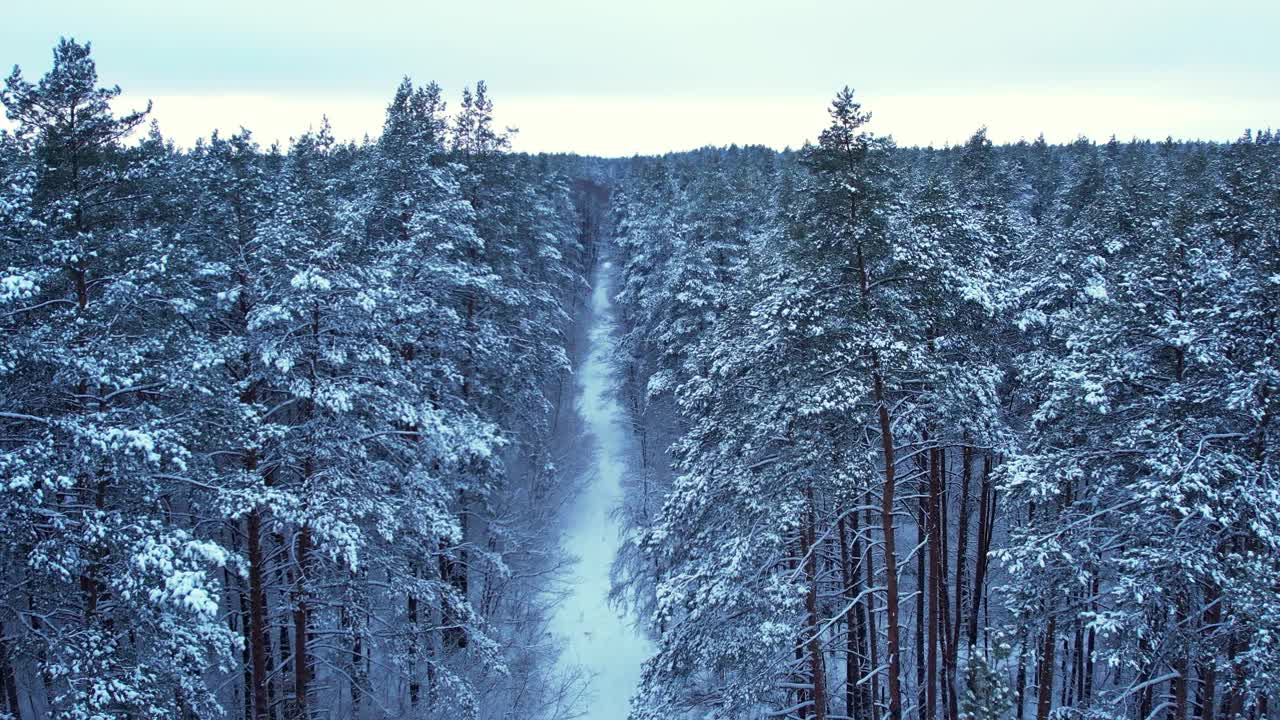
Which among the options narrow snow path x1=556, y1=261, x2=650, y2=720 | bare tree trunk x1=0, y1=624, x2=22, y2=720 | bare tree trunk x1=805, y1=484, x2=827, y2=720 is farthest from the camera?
narrow snow path x1=556, y1=261, x2=650, y2=720

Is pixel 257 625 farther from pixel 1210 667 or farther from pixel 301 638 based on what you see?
pixel 1210 667

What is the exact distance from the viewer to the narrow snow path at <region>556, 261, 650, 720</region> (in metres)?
20.8

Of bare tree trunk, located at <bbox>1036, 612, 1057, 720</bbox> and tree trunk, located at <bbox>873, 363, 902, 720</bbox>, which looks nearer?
tree trunk, located at <bbox>873, 363, 902, 720</bbox>

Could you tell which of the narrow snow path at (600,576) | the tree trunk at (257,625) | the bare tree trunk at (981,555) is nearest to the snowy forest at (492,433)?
the tree trunk at (257,625)

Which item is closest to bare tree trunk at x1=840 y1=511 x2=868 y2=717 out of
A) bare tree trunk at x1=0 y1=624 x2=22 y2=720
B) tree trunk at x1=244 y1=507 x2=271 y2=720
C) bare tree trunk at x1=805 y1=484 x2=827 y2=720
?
bare tree trunk at x1=805 y1=484 x2=827 y2=720

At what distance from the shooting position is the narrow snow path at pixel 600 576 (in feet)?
68.1

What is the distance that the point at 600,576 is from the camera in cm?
2636

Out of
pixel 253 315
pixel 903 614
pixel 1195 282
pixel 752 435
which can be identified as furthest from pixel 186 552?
pixel 903 614

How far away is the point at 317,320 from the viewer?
10461mm

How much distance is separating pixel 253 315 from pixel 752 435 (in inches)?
311

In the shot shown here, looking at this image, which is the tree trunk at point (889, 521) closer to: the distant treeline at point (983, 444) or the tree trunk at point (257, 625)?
the distant treeline at point (983, 444)

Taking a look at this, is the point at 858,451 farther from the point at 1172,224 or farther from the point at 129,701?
the point at 129,701

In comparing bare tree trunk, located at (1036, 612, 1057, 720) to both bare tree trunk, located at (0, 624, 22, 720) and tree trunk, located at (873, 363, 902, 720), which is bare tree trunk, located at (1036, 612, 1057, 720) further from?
bare tree trunk, located at (0, 624, 22, 720)

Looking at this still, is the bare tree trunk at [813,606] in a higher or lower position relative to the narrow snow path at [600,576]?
→ higher
